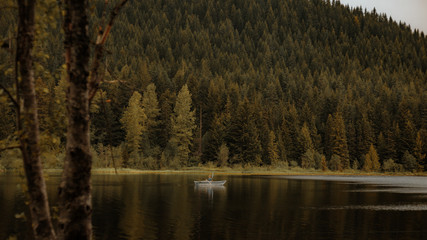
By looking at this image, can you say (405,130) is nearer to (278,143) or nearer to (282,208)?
(278,143)

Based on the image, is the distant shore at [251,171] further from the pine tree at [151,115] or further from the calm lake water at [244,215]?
the calm lake water at [244,215]

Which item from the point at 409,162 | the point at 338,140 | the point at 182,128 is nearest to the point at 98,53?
the point at 182,128

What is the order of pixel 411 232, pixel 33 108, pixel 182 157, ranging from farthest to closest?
pixel 182 157 < pixel 411 232 < pixel 33 108

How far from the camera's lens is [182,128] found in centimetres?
12925

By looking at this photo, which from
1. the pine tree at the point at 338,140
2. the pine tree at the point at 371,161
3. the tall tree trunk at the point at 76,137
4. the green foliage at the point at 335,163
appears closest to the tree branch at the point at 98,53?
the tall tree trunk at the point at 76,137

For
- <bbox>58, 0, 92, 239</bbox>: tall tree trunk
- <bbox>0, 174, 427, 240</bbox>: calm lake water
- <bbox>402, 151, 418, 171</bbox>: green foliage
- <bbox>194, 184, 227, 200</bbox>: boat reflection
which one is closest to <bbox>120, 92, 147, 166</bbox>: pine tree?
<bbox>194, 184, 227, 200</bbox>: boat reflection

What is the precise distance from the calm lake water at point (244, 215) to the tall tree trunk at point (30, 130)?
85.5ft

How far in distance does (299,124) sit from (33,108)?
147838mm

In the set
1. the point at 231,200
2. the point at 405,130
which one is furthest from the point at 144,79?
the point at 231,200

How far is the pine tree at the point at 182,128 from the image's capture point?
125650 millimetres

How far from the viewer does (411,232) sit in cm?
3566

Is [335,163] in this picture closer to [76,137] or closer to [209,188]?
[209,188]

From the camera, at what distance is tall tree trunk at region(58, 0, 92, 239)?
6.07 meters

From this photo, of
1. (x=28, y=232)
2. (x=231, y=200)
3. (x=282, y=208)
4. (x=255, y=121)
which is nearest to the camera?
(x=28, y=232)
